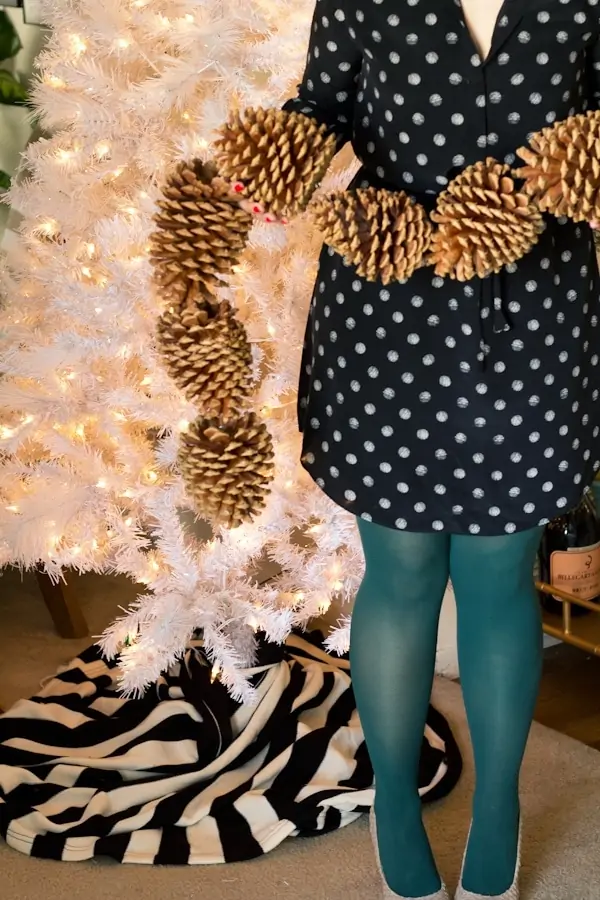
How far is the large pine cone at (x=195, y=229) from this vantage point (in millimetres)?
716

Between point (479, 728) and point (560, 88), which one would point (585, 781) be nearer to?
point (479, 728)

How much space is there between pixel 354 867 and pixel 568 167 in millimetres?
825

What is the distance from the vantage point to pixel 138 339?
120 centimetres

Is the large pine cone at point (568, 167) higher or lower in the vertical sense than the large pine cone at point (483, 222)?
higher

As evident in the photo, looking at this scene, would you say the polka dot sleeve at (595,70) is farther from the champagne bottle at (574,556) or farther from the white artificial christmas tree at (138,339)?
the champagne bottle at (574,556)

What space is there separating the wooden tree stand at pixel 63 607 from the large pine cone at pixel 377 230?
3.61ft

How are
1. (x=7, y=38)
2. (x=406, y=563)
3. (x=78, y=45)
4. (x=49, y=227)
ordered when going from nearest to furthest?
(x=406, y=563), (x=78, y=45), (x=49, y=227), (x=7, y=38)

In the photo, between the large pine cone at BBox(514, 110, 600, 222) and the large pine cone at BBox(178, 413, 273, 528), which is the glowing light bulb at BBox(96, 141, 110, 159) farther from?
the large pine cone at BBox(514, 110, 600, 222)

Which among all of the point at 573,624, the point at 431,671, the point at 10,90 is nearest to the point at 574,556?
the point at 573,624

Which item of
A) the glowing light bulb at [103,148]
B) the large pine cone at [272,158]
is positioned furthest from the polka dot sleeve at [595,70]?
the glowing light bulb at [103,148]

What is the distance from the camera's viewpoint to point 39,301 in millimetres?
1360

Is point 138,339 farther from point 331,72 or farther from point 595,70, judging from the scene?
point 595,70

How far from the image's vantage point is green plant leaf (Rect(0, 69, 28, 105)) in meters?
1.50

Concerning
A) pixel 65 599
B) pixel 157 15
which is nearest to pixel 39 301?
pixel 157 15
